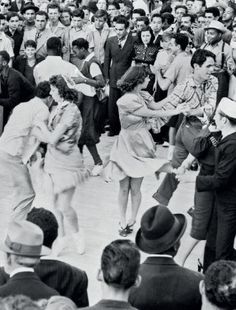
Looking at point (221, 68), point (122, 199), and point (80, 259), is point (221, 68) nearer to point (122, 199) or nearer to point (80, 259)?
point (122, 199)

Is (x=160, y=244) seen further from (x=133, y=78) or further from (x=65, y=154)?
(x=133, y=78)

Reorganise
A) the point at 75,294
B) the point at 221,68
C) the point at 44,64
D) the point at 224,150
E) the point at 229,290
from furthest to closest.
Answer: the point at 221,68, the point at 44,64, the point at 224,150, the point at 75,294, the point at 229,290

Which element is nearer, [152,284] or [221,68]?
[152,284]

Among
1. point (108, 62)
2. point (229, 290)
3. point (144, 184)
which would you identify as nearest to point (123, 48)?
point (108, 62)

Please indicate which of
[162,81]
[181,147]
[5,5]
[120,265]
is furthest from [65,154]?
[5,5]

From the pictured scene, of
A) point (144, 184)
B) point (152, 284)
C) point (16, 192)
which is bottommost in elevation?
point (144, 184)

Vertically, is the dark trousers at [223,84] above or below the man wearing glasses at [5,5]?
below

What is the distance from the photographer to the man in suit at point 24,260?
4.09 m

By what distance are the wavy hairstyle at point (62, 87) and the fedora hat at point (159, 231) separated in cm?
268

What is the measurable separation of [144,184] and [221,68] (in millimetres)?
1927

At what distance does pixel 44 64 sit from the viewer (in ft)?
31.0

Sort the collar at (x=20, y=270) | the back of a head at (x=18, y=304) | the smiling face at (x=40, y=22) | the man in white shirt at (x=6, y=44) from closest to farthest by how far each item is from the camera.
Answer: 1. the back of a head at (x=18, y=304)
2. the collar at (x=20, y=270)
3. the man in white shirt at (x=6, y=44)
4. the smiling face at (x=40, y=22)

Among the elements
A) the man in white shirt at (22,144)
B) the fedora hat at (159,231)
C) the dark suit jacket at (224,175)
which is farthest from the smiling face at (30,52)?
the fedora hat at (159,231)

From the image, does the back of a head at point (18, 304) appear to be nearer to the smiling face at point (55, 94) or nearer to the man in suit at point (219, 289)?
the man in suit at point (219, 289)
